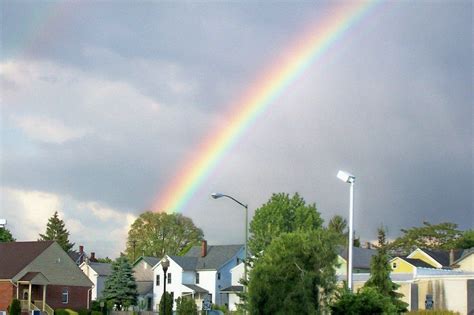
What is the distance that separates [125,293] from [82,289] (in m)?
6.70

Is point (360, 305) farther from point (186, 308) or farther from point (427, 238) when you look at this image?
point (427, 238)

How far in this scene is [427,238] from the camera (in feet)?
470

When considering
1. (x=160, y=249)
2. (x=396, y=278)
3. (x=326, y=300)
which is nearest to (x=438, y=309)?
(x=396, y=278)

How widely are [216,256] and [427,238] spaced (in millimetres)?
57004

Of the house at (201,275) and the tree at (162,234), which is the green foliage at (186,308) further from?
the tree at (162,234)

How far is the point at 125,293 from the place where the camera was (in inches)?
3455

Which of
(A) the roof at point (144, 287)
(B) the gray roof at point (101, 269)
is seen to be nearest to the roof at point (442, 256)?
(A) the roof at point (144, 287)

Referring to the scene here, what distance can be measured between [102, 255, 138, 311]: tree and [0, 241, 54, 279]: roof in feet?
34.2

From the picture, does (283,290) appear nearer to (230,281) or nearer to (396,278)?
(396,278)

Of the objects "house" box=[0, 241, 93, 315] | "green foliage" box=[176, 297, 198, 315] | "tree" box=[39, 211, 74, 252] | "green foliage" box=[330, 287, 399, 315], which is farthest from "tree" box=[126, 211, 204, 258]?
"green foliage" box=[330, 287, 399, 315]

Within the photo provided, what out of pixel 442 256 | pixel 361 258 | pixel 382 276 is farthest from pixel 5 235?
pixel 382 276

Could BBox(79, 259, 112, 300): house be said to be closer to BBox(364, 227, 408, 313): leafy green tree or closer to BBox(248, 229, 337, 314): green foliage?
BBox(364, 227, 408, 313): leafy green tree

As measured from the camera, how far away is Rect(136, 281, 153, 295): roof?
101625 mm

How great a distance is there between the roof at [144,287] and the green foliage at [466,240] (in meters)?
58.2
